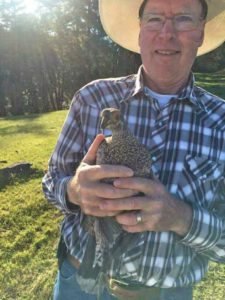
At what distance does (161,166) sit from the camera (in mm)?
2561

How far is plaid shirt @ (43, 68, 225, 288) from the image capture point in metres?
2.46

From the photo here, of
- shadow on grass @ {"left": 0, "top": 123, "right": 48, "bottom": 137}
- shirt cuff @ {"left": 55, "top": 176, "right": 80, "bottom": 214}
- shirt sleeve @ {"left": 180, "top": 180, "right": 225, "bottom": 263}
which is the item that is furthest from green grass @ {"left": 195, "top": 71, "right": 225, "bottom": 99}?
shirt cuff @ {"left": 55, "top": 176, "right": 80, "bottom": 214}

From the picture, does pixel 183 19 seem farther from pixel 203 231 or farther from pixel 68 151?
pixel 203 231

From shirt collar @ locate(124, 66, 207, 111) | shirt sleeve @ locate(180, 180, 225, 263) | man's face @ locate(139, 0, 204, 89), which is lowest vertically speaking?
shirt sleeve @ locate(180, 180, 225, 263)

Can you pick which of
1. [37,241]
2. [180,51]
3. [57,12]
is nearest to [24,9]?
[57,12]

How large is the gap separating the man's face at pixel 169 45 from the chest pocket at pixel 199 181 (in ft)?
1.65

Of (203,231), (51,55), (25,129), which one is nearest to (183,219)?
(203,231)

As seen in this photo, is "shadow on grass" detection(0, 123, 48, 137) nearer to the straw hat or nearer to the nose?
the straw hat

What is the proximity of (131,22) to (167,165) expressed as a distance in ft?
4.06

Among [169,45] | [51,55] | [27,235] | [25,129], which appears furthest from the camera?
[51,55]

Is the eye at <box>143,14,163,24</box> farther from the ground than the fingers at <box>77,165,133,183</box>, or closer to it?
farther from the ground

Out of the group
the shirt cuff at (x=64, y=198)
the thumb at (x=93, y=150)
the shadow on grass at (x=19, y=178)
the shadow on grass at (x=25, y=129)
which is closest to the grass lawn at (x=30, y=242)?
the shadow on grass at (x=19, y=178)

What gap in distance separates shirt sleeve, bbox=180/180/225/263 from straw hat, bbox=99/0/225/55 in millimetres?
1168

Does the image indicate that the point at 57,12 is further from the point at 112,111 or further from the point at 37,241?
the point at 112,111
